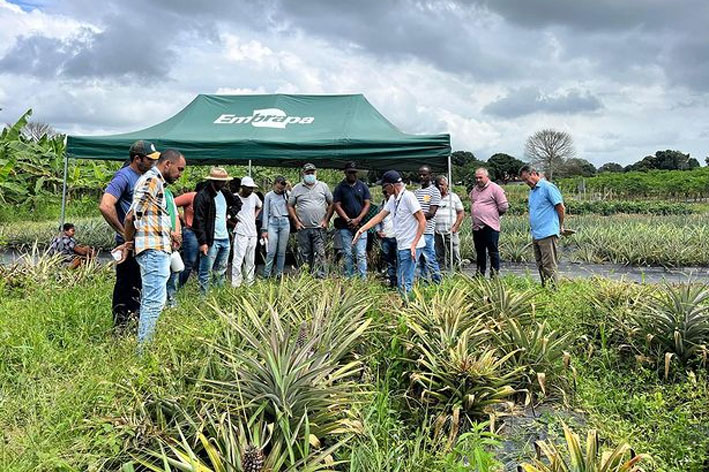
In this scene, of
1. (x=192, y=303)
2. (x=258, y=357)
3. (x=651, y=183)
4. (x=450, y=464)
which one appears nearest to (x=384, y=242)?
(x=192, y=303)

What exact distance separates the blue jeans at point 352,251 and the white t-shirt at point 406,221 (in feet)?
3.80

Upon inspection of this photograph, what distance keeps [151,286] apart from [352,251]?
3752 mm

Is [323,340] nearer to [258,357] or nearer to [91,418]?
[258,357]

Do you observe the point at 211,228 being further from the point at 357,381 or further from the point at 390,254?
the point at 357,381

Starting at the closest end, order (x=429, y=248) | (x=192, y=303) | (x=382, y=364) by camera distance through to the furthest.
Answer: (x=382, y=364) < (x=192, y=303) < (x=429, y=248)

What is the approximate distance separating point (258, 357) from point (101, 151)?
599cm

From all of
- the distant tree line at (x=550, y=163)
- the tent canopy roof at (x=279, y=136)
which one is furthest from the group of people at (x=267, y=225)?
the distant tree line at (x=550, y=163)

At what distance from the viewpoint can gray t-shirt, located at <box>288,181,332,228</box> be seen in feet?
24.3

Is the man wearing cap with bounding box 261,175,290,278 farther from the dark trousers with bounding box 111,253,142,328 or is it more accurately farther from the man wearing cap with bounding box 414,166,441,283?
the dark trousers with bounding box 111,253,142,328

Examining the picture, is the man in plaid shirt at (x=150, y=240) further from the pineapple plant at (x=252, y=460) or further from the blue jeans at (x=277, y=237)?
the blue jeans at (x=277, y=237)

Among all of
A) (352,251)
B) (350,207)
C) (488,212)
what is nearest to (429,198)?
(488,212)

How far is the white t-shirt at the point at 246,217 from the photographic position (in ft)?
23.6

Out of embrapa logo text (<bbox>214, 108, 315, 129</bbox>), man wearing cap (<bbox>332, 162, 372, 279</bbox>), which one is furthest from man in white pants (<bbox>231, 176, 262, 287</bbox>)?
embrapa logo text (<bbox>214, 108, 315, 129</bbox>)

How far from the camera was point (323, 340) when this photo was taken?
360 centimetres
